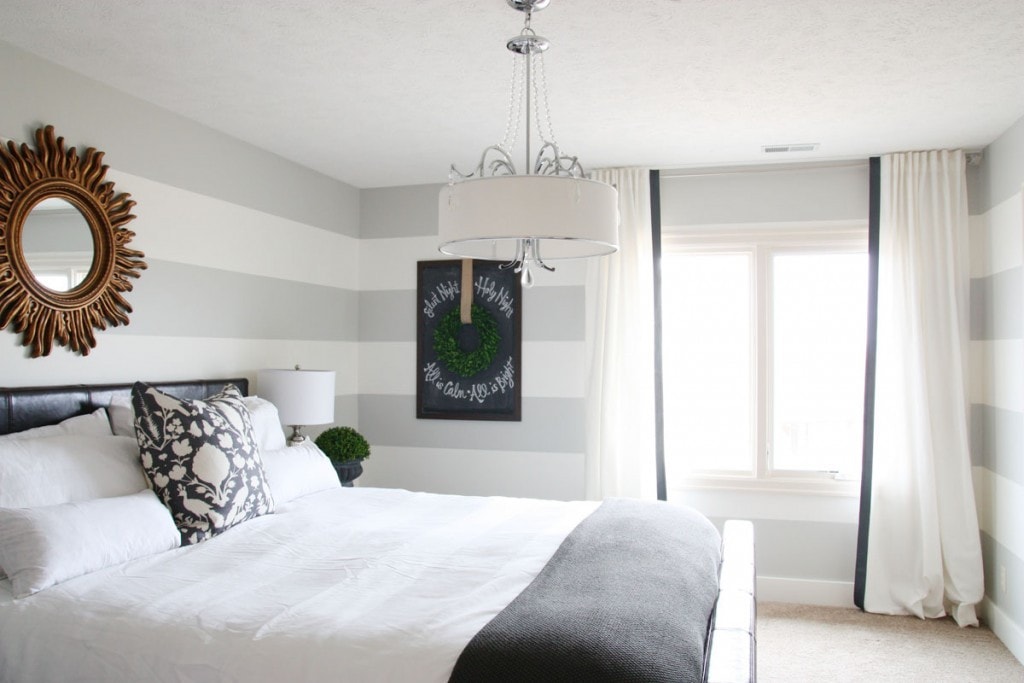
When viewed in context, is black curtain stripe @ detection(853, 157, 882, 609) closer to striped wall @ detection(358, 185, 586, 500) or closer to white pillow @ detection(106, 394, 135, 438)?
striped wall @ detection(358, 185, 586, 500)

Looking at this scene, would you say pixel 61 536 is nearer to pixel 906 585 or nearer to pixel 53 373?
pixel 53 373

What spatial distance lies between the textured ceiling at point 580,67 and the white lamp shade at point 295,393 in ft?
4.09

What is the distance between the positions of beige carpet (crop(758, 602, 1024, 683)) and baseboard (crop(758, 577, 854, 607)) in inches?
3.1

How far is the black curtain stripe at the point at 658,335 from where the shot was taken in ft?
15.5

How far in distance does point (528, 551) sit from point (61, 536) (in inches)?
57.6

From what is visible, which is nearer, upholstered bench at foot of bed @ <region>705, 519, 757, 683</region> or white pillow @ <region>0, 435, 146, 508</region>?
upholstered bench at foot of bed @ <region>705, 519, 757, 683</region>

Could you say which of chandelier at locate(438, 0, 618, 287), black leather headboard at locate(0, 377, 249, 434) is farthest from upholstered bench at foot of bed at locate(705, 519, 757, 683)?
black leather headboard at locate(0, 377, 249, 434)

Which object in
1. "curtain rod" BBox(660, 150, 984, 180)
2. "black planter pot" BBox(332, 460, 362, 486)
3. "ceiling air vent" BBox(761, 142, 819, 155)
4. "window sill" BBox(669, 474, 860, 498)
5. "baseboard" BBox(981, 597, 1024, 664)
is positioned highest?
"ceiling air vent" BBox(761, 142, 819, 155)

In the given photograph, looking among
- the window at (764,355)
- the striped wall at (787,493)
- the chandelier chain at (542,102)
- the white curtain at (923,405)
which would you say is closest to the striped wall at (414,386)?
the window at (764,355)

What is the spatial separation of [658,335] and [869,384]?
1.19m

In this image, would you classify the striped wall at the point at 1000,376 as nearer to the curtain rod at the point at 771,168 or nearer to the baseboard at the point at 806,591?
the curtain rod at the point at 771,168

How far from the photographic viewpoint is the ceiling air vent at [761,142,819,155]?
4.28 m

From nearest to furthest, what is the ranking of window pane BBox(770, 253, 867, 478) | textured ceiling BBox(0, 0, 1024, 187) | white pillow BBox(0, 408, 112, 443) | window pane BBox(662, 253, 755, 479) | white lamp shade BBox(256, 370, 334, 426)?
textured ceiling BBox(0, 0, 1024, 187), white pillow BBox(0, 408, 112, 443), white lamp shade BBox(256, 370, 334, 426), window pane BBox(770, 253, 867, 478), window pane BBox(662, 253, 755, 479)

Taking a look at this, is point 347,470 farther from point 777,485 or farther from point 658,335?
point 777,485
